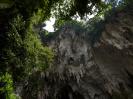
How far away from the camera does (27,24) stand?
544 inches

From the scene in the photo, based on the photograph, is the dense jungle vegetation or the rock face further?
the rock face

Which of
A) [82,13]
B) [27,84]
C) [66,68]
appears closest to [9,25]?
[82,13]

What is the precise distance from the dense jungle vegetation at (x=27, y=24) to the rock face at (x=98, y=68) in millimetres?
7353

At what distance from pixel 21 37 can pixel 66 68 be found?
10.2 meters

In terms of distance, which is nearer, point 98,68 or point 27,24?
point 27,24

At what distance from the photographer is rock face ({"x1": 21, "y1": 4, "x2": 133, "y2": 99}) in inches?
853

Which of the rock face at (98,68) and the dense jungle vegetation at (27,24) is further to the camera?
the rock face at (98,68)

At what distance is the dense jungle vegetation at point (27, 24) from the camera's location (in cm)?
1035

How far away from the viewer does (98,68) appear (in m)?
23.1

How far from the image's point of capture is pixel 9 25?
1282 cm

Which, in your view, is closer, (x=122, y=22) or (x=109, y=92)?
(x=109, y=92)

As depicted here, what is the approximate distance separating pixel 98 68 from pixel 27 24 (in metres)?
11.1

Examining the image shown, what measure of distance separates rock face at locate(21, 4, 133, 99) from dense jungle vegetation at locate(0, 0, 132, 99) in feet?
24.1

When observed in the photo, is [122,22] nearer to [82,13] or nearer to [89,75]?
[89,75]
